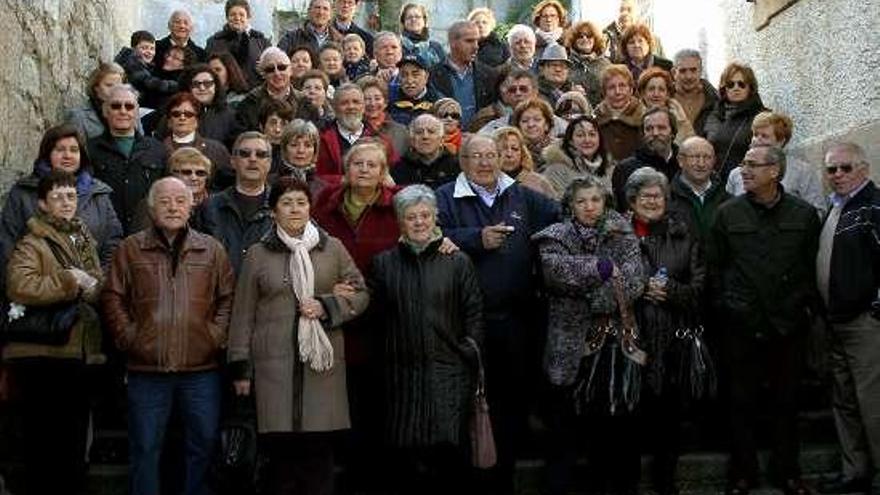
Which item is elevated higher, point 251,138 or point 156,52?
point 156,52

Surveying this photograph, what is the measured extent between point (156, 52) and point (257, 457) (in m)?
5.12

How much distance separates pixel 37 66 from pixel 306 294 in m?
3.16

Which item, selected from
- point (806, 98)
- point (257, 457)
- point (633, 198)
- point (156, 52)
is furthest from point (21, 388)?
point (806, 98)

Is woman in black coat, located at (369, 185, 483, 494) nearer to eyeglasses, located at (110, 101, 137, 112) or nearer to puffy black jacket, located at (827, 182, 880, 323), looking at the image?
puffy black jacket, located at (827, 182, 880, 323)

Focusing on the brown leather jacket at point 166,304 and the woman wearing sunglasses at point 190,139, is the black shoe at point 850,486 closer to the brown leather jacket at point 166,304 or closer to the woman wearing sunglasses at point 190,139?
the brown leather jacket at point 166,304

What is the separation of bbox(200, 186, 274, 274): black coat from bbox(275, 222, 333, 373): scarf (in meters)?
0.44

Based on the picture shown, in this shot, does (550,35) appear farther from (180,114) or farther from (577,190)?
(577,190)

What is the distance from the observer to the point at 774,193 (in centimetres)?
559

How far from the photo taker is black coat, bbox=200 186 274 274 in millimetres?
5457

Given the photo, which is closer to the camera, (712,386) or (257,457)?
(257,457)

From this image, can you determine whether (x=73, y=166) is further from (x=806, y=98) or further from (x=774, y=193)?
(x=806, y=98)

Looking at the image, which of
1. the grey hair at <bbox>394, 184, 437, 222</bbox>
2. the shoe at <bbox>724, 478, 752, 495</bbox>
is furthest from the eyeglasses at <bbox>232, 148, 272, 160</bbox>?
the shoe at <bbox>724, 478, 752, 495</bbox>

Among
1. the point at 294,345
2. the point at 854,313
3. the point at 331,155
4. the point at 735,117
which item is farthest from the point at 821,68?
the point at 294,345

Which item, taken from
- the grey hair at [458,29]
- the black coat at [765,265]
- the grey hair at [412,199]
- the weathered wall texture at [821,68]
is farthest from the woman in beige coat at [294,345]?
the grey hair at [458,29]
